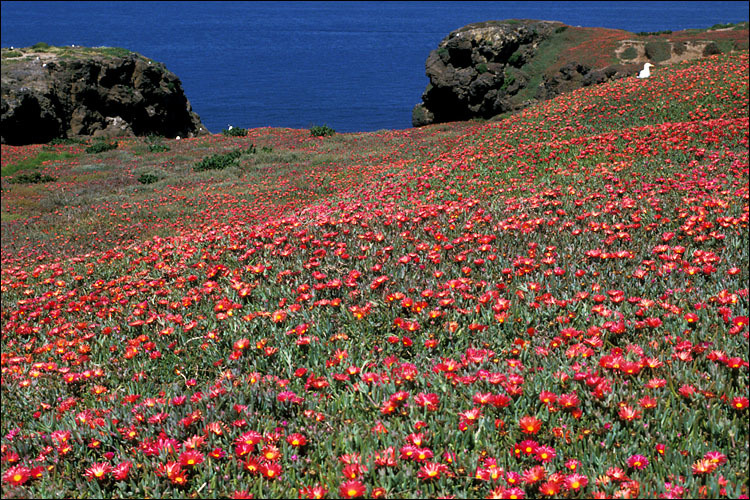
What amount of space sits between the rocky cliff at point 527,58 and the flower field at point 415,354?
1008 inches

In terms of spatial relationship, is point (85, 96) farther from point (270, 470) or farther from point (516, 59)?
point (270, 470)

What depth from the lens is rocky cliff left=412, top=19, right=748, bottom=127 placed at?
3022 cm

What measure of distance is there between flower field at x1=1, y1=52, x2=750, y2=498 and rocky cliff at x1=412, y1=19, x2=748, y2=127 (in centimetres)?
2560

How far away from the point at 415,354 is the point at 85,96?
146ft

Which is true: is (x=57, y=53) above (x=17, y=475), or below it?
above

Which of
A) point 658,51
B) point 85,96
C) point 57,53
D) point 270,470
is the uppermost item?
point 57,53

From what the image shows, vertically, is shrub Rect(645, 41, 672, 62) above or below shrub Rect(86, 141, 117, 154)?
above

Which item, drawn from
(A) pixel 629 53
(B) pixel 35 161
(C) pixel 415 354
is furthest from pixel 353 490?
(B) pixel 35 161

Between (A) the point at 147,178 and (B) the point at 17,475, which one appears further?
(A) the point at 147,178

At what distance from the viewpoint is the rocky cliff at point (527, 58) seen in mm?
30219

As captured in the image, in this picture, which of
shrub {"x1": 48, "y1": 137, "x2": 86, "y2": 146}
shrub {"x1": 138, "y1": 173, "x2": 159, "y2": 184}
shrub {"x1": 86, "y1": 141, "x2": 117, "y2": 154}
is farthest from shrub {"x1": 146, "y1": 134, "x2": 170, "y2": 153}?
shrub {"x1": 138, "y1": 173, "x2": 159, "y2": 184}

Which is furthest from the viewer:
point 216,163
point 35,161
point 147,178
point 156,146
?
point 156,146

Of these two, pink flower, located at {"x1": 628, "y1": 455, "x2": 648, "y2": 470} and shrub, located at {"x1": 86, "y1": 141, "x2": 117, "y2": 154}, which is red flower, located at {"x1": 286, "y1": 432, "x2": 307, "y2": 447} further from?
shrub, located at {"x1": 86, "y1": 141, "x2": 117, "y2": 154}

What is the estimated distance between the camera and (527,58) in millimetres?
38875
